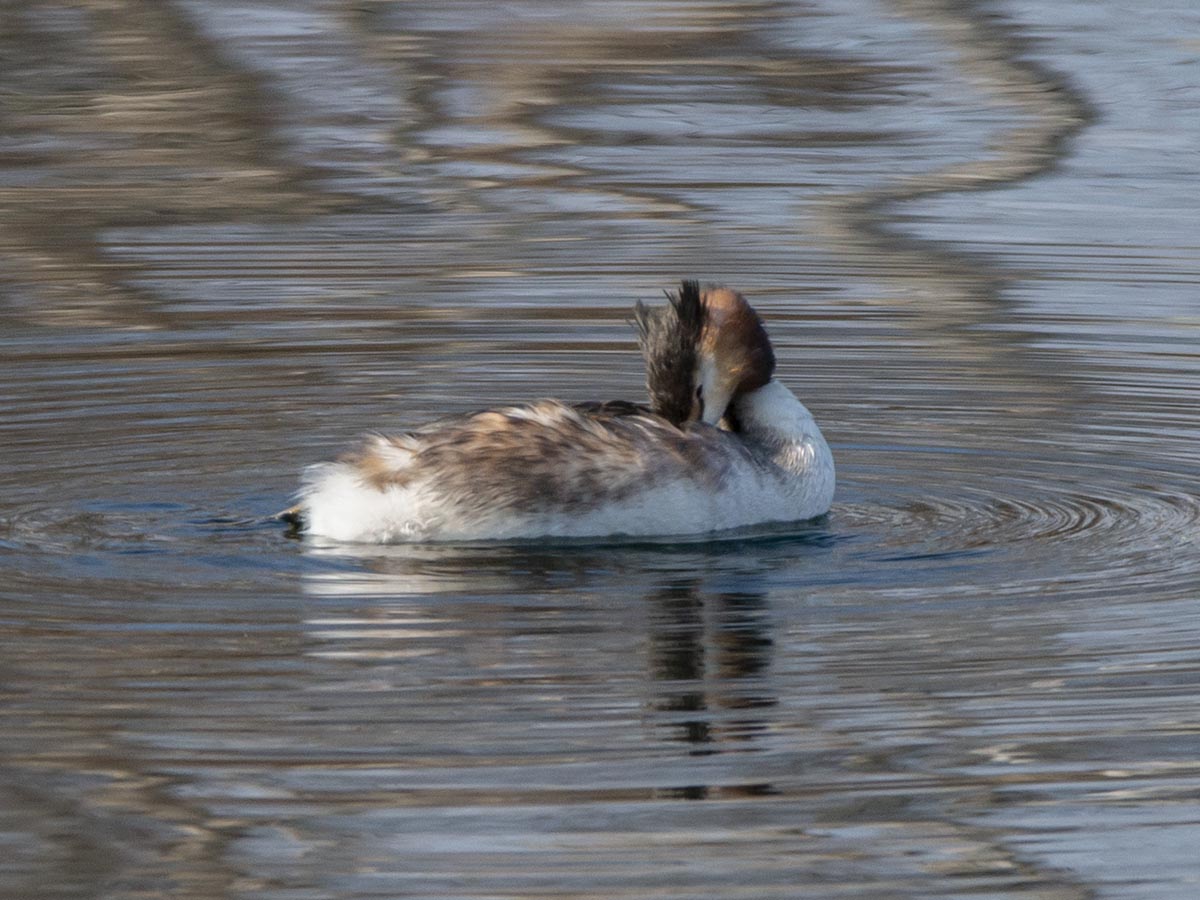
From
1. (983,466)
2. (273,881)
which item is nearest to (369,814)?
(273,881)

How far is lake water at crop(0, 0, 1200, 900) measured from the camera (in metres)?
5.58

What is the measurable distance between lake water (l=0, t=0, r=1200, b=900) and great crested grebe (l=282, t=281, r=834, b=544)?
0.13 meters

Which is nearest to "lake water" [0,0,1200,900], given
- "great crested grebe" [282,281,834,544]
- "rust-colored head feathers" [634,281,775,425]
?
"great crested grebe" [282,281,834,544]

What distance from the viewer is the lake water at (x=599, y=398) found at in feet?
18.3

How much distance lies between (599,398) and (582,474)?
2.40 metres

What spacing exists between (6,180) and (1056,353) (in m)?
6.47

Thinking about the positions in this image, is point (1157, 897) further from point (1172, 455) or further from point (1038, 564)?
point (1172, 455)

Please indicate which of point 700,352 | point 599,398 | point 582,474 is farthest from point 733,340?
point 599,398

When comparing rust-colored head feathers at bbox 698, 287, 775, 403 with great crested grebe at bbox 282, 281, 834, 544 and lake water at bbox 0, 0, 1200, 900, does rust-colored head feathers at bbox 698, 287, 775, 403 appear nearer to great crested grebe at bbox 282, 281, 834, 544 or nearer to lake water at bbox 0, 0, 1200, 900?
great crested grebe at bbox 282, 281, 834, 544

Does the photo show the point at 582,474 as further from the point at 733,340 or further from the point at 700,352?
the point at 733,340

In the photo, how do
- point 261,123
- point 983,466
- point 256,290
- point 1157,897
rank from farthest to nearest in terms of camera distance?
point 261,123, point 256,290, point 983,466, point 1157,897

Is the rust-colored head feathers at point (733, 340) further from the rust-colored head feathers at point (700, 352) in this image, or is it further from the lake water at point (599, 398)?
the lake water at point (599, 398)

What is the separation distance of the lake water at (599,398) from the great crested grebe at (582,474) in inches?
5.1

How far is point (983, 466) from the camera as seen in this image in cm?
897
